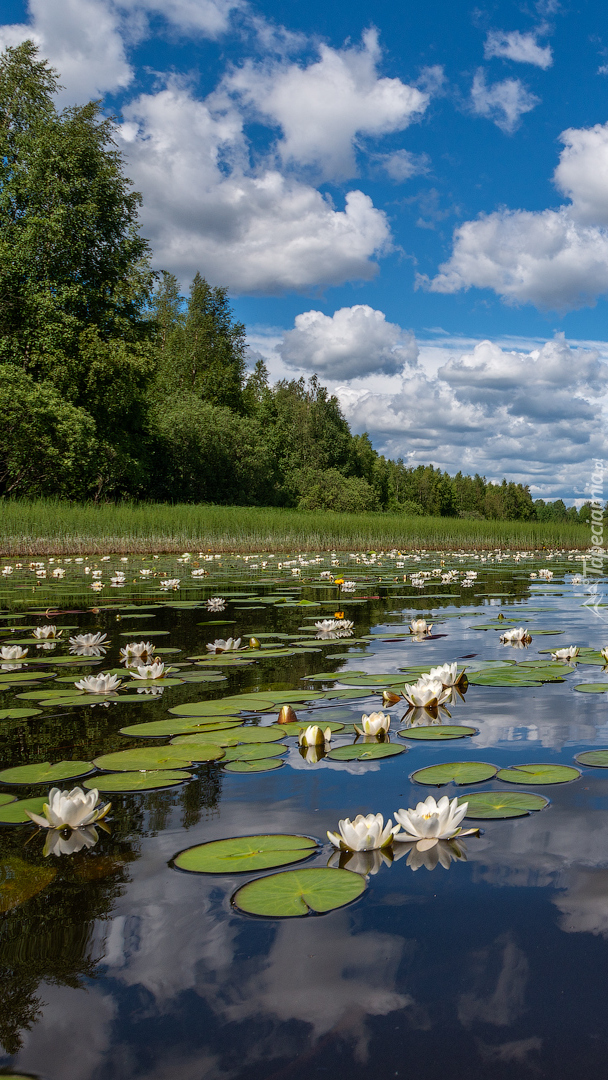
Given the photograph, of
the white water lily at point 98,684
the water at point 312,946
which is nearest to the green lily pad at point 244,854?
the water at point 312,946

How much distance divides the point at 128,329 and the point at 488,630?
23.6 meters

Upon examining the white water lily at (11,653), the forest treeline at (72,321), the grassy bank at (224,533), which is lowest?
the white water lily at (11,653)

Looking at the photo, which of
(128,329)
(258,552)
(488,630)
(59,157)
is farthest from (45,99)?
(488,630)

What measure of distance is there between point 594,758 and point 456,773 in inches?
18.7

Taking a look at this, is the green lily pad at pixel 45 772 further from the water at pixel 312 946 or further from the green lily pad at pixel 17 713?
the green lily pad at pixel 17 713

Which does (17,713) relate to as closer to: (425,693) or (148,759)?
(148,759)

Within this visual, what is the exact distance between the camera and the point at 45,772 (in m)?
2.07

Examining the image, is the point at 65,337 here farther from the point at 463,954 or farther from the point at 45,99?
the point at 463,954

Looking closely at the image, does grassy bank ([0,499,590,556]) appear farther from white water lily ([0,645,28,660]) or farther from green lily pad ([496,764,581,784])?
green lily pad ([496,764,581,784])

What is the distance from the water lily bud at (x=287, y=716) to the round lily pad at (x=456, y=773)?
0.72 m

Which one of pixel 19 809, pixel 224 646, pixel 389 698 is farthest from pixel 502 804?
pixel 224 646

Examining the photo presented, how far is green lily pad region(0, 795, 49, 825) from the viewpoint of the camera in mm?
1707

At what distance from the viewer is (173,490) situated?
34.8 metres

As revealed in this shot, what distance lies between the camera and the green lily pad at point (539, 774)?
1.91 m
